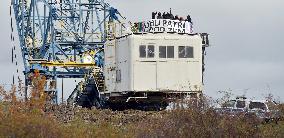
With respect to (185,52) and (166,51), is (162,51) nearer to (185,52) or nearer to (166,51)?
(166,51)

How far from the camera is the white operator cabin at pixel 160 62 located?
145 ft

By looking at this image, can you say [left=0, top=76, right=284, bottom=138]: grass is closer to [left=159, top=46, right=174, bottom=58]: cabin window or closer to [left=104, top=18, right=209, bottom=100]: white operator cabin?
[left=104, top=18, right=209, bottom=100]: white operator cabin

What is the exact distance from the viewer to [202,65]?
4666 cm

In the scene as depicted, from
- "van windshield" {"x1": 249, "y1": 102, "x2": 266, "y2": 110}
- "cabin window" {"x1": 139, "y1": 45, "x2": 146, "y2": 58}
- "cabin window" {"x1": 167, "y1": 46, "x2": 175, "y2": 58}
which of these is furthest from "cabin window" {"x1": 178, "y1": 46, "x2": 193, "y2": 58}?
"van windshield" {"x1": 249, "y1": 102, "x2": 266, "y2": 110}

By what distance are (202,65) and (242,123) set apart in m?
22.4

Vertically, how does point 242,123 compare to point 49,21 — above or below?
below

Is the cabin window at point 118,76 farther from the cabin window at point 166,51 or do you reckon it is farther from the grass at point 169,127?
the grass at point 169,127

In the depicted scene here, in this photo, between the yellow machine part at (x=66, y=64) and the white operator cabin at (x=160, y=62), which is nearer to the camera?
the white operator cabin at (x=160, y=62)

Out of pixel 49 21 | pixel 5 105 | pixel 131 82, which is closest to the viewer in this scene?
pixel 5 105

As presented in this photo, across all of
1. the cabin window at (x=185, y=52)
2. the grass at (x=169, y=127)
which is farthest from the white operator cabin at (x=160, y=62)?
the grass at (x=169, y=127)

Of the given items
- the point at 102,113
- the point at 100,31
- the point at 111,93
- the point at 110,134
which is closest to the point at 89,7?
the point at 100,31

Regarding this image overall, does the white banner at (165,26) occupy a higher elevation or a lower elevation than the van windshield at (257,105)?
higher

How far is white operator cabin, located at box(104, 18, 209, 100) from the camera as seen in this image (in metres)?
44.3

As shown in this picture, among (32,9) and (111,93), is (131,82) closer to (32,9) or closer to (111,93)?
(111,93)
